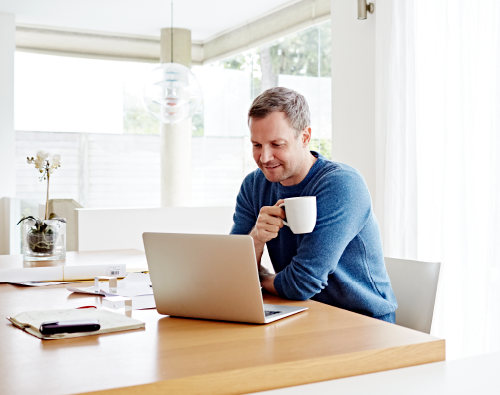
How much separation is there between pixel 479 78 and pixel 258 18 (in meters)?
3.69

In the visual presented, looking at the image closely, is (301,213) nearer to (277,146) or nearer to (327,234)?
(327,234)

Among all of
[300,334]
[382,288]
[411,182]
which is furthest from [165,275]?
[411,182]

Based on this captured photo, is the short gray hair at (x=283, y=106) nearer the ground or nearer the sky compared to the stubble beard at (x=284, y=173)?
nearer the sky

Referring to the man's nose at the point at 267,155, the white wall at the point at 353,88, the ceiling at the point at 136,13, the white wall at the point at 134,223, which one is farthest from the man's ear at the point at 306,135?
the ceiling at the point at 136,13

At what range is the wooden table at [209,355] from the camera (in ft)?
2.73

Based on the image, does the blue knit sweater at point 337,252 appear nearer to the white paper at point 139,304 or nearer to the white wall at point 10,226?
the white paper at point 139,304

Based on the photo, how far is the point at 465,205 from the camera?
253 centimetres

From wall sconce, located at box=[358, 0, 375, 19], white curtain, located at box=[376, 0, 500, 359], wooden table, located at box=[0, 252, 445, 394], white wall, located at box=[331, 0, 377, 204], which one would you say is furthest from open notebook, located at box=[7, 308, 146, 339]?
wall sconce, located at box=[358, 0, 375, 19]

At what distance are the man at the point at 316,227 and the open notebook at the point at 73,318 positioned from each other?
418mm

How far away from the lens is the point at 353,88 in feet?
11.1

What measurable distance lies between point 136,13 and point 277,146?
14.8ft

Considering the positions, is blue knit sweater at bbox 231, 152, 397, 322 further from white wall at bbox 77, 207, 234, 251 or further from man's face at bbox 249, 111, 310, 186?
white wall at bbox 77, 207, 234, 251

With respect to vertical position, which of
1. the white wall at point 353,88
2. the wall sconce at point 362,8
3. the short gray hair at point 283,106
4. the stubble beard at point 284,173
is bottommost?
the stubble beard at point 284,173

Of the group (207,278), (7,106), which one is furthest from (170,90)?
(207,278)
